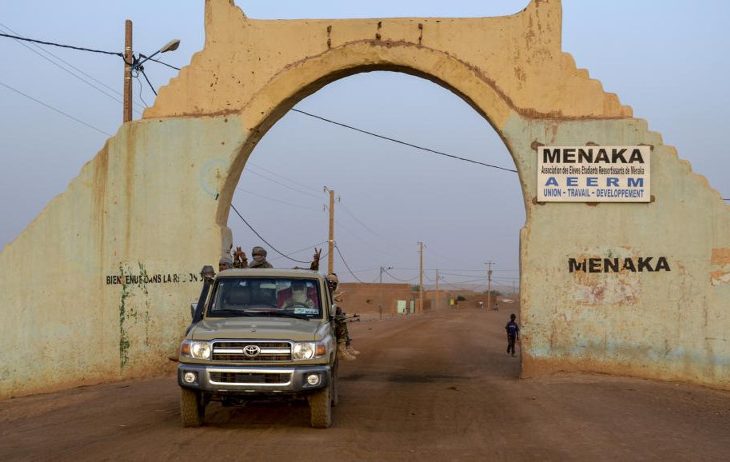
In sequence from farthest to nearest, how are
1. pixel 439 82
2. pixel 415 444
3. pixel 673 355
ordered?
→ pixel 439 82, pixel 673 355, pixel 415 444

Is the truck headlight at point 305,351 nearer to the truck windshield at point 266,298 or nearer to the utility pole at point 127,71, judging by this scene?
the truck windshield at point 266,298

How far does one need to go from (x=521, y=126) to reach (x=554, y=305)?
324 cm

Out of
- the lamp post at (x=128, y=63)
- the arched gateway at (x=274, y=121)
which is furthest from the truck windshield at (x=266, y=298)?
the lamp post at (x=128, y=63)

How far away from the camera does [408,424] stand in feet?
34.8

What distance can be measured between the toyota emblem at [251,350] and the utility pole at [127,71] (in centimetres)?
1199

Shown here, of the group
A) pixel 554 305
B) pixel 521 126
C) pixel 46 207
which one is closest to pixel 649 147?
pixel 521 126

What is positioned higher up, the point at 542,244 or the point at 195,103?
the point at 195,103

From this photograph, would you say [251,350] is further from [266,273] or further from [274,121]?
[274,121]

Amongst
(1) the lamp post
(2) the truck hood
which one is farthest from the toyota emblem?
(1) the lamp post

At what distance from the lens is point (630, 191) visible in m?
15.3

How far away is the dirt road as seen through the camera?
8.80m

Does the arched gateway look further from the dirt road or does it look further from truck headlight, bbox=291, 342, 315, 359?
truck headlight, bbox=291, 342, 315, 359

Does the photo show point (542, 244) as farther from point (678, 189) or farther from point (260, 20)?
point (260, 20)

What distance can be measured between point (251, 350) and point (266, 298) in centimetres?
135
